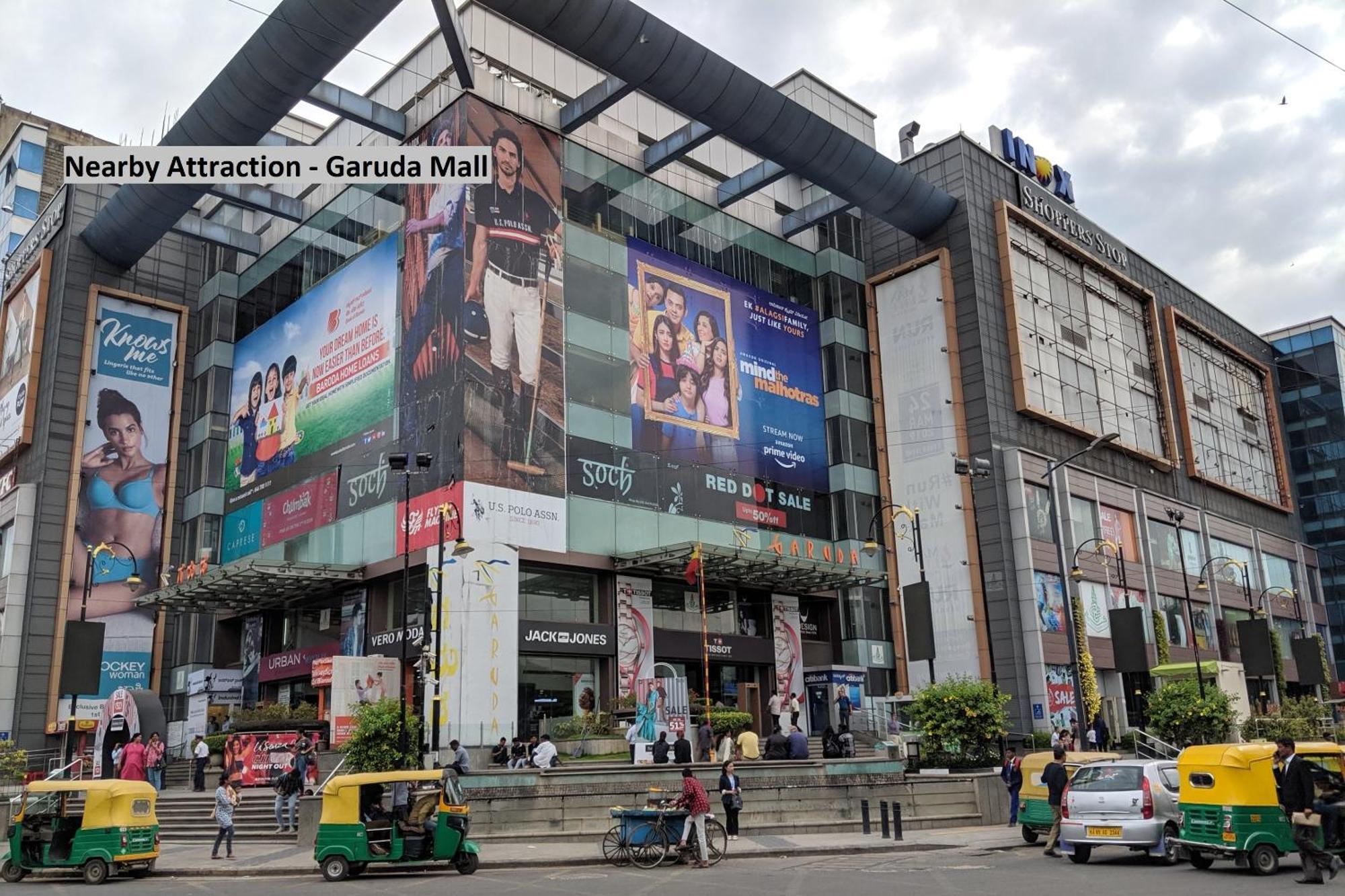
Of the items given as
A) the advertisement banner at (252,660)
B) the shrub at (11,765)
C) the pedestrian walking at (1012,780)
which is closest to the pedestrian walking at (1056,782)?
the pedestrian walking at (1012,780)

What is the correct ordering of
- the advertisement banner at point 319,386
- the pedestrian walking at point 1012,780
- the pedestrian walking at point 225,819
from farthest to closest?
the advertisement banner at point 319,386 < the pedestrian walking at point 1012,780 < the pedestrian walking at point 225,819

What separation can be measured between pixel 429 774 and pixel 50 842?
23.2ft

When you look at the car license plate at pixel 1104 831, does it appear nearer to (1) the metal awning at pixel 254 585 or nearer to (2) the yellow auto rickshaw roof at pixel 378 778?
(2) the yellow auto rickshaw roof at pixel 378 778

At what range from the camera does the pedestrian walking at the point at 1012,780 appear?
26.0 m

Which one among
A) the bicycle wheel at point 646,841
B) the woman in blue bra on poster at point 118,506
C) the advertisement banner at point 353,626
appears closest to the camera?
the bicycle wheel at point 646,841

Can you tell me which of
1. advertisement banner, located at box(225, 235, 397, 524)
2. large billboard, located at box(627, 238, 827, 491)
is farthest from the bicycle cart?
advertisement banner, located at box(225, 235, 397, 524)

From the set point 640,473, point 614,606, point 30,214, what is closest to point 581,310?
point 640,473

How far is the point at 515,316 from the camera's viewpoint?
132 ft

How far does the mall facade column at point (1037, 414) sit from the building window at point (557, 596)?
1724 cm

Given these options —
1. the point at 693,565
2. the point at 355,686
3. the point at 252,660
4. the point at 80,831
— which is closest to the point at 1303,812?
the point at 80,831

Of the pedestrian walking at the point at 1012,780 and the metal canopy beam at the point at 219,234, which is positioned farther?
the metal canopy beam at the point at 219,234

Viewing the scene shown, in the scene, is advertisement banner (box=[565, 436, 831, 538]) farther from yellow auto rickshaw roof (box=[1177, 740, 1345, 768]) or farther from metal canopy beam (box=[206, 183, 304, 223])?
yellow auto rickshaw roof (box=[1177, 740, 1345, 768])

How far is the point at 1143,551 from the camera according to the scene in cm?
5453

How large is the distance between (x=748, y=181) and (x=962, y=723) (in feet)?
90.4
